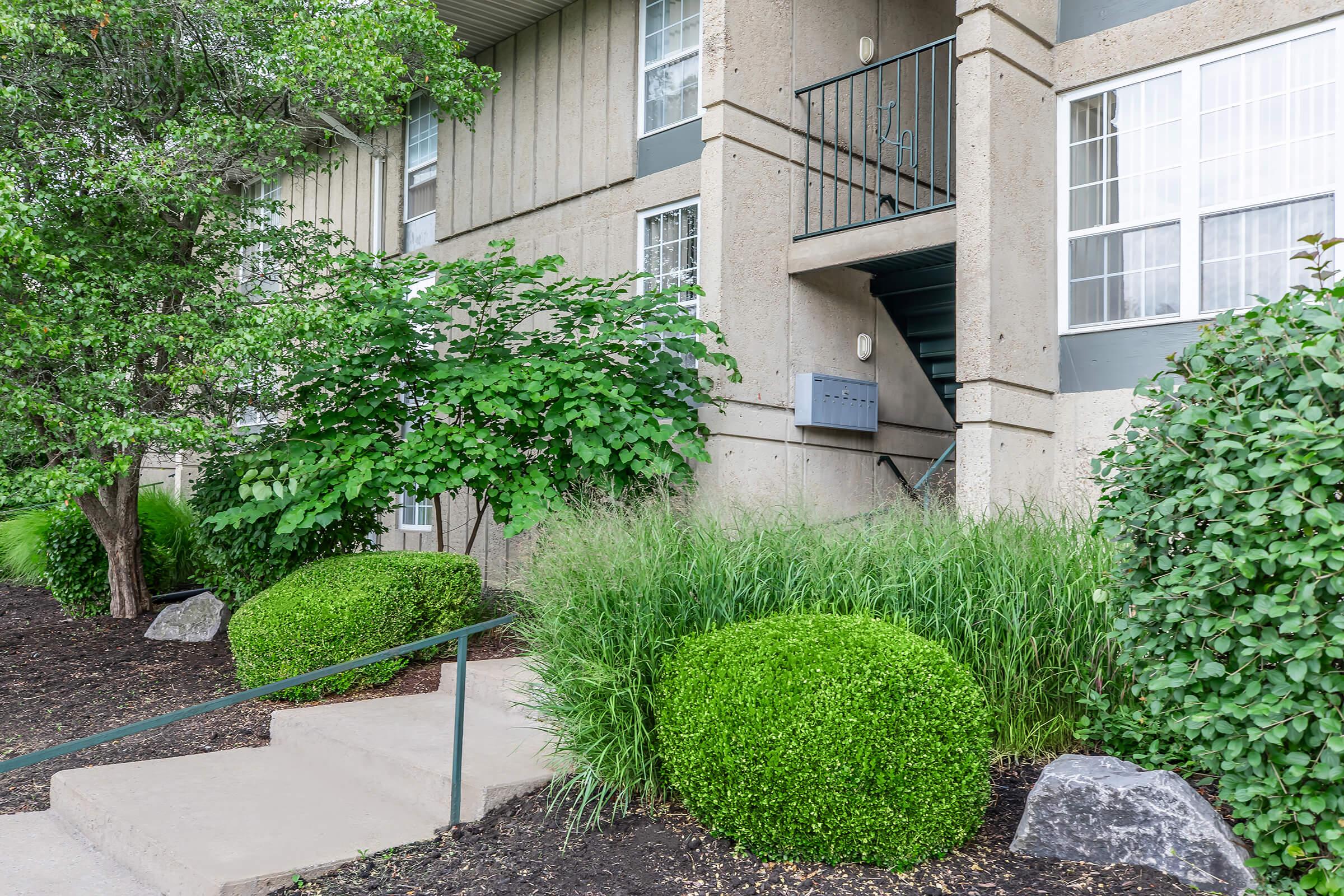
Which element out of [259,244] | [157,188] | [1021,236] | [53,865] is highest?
[259,244]

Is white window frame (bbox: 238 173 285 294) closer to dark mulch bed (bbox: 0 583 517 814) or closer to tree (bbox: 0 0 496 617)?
tree (bbox: 0 0 496 617)

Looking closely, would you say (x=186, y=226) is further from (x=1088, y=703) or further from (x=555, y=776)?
(x=1088, y=703)

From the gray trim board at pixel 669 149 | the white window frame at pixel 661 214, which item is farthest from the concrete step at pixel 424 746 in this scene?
the gray trim board at pixel 669 149

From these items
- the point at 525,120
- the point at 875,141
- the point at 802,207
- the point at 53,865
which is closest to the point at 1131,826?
the point at 53,865

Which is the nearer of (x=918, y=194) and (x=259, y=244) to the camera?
(x=918, y=194)

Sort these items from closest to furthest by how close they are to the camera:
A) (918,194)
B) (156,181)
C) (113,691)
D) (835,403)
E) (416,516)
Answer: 1. (156,181)
2. (113,691)
3. (835,403)
4. (918,194)
5. (416,516)

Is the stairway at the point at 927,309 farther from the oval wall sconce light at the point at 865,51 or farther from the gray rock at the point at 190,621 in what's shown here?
the gray rock at the point at 190,621

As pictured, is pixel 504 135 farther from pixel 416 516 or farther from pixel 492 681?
pixel 492 681

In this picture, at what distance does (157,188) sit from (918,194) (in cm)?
638

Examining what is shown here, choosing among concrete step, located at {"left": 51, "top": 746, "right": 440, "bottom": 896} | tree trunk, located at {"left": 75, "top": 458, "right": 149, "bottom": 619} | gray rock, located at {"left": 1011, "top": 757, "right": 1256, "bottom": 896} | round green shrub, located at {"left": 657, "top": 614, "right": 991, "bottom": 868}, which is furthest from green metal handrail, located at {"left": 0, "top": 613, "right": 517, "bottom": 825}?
tree trunk, located at {"left": 75, "top": 458, "right": 149, "bottom": 619}

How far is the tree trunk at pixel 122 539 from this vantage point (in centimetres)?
823

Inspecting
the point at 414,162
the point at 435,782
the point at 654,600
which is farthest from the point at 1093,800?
the point at 414,162

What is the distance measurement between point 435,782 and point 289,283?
17.2ft

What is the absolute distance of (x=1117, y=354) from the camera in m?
6.90
